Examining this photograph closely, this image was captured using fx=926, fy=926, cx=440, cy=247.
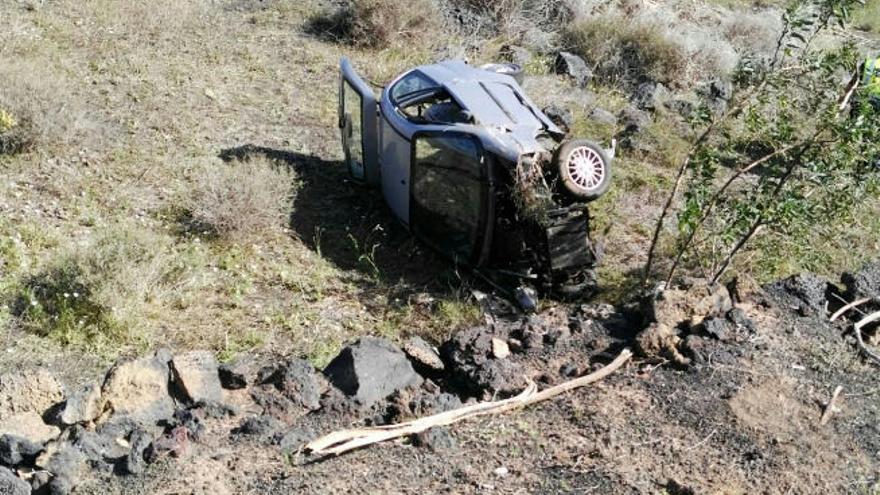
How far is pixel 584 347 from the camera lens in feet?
21.2

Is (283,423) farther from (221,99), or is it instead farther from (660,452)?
(221,99)

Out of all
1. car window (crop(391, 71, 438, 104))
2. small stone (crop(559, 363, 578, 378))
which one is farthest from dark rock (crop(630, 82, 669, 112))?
small stone (crop(559, 363, 578, 378))

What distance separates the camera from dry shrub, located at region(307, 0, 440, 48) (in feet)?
41.4

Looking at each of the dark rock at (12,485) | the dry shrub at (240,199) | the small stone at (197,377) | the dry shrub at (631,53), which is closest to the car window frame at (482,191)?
the dry shrub at (240,199)

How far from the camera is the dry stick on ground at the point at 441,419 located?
5.02 metres

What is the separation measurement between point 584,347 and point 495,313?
135 centimetres

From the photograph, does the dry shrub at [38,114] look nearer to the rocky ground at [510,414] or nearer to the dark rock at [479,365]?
the rocky ground at [510,414]

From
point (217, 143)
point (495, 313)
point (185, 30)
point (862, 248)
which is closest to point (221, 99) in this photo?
point (217, 143)

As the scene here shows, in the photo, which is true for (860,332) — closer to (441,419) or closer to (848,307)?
(848,307)

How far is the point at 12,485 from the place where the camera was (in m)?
4.55

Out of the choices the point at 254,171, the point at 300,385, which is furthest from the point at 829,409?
the point at 254,171

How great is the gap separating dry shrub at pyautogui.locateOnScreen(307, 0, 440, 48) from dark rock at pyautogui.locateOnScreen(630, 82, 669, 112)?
2961mm

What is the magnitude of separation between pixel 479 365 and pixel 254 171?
3.82 meters

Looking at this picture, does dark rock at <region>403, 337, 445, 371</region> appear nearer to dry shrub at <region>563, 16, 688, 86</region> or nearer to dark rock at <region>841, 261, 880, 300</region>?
dark rock at <region>841, 261, 880, 300</region>
